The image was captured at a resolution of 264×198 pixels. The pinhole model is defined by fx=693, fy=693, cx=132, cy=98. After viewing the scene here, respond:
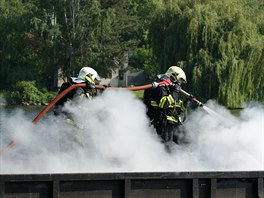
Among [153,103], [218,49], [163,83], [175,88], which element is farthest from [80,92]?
[218,49]

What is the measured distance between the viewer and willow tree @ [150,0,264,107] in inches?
1661

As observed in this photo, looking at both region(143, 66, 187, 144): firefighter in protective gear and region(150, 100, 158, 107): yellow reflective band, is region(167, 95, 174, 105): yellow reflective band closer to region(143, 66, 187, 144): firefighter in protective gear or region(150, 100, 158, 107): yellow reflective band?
region(143, 66, 187, 144): firefighter in protective gear

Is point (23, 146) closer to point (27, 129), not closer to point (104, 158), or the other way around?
point (27, 129)

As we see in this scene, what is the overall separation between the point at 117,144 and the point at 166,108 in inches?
54.6

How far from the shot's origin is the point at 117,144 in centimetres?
1104

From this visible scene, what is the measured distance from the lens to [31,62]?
229 ft

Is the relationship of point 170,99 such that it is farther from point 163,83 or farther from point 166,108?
point 163,83

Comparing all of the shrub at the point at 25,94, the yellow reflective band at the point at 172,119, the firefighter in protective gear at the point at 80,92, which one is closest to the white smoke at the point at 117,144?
the firefighter in protective gear at the point at 80,92

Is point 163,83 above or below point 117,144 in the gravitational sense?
above

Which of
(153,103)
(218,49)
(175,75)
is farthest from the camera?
(218,49)

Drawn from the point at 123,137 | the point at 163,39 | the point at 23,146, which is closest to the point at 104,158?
the point at 123,137

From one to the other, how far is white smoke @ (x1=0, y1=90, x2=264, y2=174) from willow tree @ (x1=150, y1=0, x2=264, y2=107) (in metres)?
29.3

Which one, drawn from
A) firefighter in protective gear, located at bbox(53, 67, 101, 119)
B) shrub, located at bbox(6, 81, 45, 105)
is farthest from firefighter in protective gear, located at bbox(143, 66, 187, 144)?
shrub, located at bbox(6, 81, 45, 105)

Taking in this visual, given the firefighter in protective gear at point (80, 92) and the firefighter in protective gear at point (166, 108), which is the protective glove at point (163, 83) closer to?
the firefighter in protective gear at point (166, 108)
